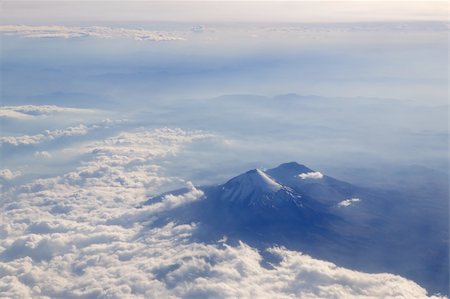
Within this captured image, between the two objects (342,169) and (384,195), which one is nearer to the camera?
(384,195)

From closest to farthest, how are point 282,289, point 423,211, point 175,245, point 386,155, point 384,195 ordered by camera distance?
point 282,289
point 175,245
point 423,211
point 384,195
point 386,155

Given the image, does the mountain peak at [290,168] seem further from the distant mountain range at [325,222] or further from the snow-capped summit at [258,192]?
the snow-capped summit at [258,192]

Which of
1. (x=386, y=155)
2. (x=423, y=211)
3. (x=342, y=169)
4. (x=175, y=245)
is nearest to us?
(x=175, y=245)

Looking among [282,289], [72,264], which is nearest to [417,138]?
[282,289]

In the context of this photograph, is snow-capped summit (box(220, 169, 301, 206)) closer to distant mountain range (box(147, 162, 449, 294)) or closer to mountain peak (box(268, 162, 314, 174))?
distant mountain range (box(147, 162, 449, 294))

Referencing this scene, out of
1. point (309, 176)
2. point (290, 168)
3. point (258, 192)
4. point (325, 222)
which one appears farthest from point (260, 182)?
point (309, 176)

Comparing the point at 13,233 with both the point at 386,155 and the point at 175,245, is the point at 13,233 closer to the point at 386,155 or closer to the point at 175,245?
the point at 175,245

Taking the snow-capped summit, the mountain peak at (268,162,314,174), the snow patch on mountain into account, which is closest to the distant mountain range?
the snow-capped summit

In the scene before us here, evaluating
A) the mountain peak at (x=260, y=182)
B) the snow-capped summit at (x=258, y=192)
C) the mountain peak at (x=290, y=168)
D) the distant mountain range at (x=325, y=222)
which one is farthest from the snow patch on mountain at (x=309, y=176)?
the mountain peak at (x=260, y=182)

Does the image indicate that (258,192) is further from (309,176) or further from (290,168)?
(309,176)
